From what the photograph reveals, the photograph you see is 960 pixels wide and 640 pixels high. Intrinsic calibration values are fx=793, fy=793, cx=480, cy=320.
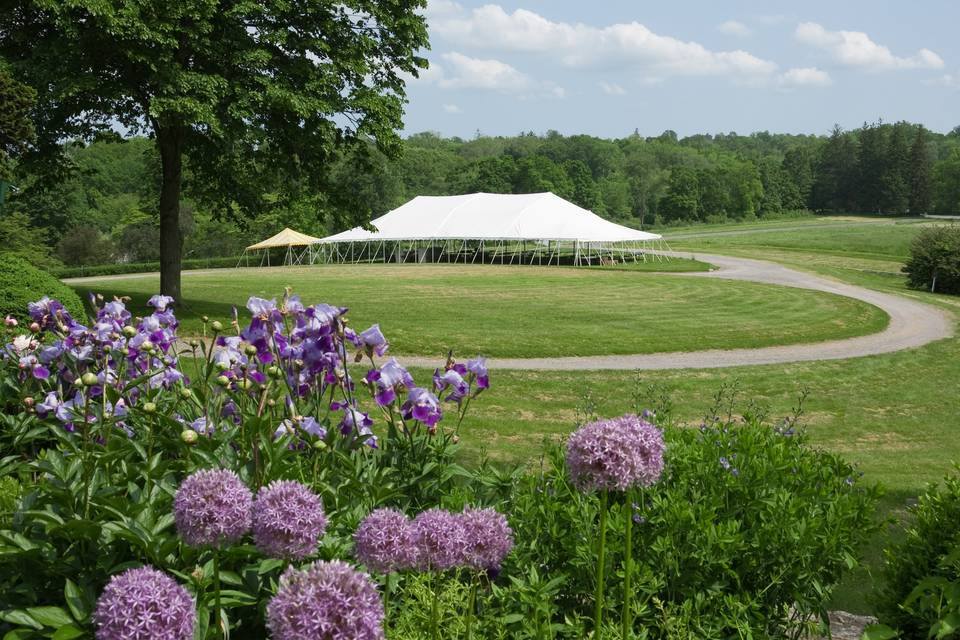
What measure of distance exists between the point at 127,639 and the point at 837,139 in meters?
117

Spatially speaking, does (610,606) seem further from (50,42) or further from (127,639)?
(50,42)

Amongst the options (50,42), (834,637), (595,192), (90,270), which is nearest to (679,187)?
(595,192)

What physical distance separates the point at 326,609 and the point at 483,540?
73 centimetres

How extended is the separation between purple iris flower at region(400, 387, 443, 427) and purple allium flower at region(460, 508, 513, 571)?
131 cm

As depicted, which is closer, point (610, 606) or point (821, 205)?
point (610, 606)

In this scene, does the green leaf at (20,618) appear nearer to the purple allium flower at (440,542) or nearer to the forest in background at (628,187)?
the purple allium flower at (440,542)

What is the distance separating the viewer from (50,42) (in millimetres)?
15742

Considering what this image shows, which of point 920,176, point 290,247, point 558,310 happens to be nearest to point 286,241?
point 290,247

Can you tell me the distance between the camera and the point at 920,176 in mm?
94500

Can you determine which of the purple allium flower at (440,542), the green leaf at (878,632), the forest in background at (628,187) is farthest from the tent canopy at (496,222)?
the purple allium flower at (440,542)

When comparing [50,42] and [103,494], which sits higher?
[50,42]

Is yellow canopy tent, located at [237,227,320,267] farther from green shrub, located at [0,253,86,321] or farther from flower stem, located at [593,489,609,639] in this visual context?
flower stem, located at [593,489,609,639]

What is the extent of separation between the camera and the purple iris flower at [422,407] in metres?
3.53

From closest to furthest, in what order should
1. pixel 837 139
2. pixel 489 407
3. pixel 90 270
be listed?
pixel 489 407 < pixel 90 270 < pixel 837 139
